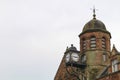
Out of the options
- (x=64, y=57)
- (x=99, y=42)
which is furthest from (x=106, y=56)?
(x=64, y=57)

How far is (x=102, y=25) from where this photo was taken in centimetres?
6469

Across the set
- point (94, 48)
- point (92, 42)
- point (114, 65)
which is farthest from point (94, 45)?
point (114, 65)

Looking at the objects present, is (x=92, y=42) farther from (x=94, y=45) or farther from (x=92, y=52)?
(x=92, y=52)

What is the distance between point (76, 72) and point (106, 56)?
16.0 ft

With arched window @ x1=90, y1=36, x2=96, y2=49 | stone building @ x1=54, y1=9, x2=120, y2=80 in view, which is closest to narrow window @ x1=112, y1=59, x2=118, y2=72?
stone building @ x1=54, y1=9, x2=120, y2=80

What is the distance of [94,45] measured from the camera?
207 feet

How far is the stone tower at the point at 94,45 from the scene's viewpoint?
61.4 metres

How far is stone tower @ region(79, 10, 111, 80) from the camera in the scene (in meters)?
61.4

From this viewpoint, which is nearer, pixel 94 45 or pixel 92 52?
pixel 92 52

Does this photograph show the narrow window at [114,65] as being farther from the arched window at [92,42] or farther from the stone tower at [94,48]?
the arched window at [92,42]

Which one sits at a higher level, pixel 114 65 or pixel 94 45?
pixel 94 45

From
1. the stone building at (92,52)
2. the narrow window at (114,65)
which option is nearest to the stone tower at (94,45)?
the stone building at (92,52)

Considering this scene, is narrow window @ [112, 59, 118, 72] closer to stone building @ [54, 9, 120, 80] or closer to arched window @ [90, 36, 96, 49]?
stone building @ [54, 9, 120, 80]

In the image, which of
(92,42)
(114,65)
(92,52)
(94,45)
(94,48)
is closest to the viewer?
(114,65)
